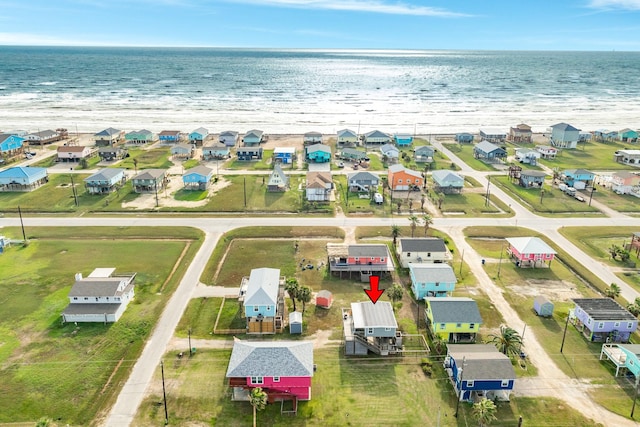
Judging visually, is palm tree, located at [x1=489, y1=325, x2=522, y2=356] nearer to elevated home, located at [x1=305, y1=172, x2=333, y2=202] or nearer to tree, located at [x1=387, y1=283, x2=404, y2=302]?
tree, located at [x1=387, y1=283, x2=404, y2=302]

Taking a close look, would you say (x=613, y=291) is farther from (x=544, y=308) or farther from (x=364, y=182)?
(x=364, y=182)

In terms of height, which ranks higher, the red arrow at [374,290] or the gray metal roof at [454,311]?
the gray metal roof at [454,311]

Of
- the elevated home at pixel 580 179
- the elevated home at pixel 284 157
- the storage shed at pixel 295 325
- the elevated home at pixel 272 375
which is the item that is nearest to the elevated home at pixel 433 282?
the storage shed at pixel 295 325

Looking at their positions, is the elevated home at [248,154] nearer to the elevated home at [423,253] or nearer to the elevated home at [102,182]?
the elevated home at [102,182]

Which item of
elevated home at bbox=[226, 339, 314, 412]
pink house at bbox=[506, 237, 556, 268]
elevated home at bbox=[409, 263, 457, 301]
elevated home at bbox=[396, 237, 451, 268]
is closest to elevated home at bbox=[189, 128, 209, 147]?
elevated home at bbox=[396, 237, 451, 268]

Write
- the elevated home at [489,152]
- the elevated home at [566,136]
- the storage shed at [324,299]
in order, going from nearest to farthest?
the storage shed at [324,299]
the elevated home at [489,152]
the elevated home at [566,136]
